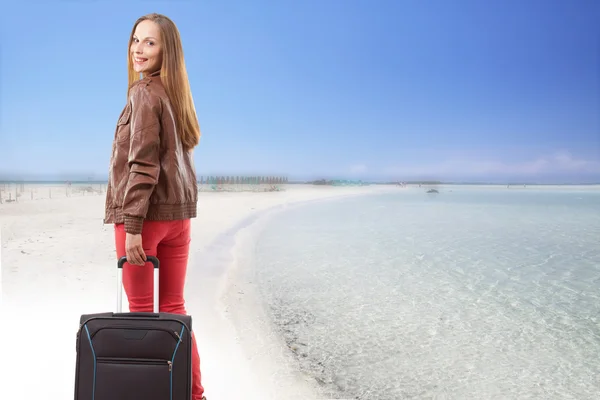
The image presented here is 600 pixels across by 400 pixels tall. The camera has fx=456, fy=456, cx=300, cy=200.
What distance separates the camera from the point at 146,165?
110 centimetres

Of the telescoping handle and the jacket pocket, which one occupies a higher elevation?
the jacket pocket

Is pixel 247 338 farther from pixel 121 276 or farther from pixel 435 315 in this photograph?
pixel 435 315

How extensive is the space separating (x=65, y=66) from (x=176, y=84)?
1248 cm

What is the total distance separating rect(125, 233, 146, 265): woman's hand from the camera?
1.10 m

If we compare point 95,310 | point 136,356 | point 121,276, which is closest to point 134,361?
point 136,356

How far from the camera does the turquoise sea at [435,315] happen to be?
1.92 m

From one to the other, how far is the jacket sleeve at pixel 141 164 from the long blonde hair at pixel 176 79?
0.10 meters

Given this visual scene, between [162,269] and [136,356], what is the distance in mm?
288

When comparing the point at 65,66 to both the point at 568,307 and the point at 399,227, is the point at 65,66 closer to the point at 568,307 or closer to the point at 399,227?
the point at 399,227

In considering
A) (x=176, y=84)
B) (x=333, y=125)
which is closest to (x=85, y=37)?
(x=176, y=84)

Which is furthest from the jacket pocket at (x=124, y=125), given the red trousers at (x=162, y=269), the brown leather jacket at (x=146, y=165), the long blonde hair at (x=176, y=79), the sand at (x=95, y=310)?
the sand at (x=95, y=310)

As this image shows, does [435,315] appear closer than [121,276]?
No

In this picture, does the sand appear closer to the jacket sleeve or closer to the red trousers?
the red trousers

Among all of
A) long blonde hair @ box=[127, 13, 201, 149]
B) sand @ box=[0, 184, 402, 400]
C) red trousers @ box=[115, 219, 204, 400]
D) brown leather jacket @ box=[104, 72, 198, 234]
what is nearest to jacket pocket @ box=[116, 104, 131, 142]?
brown leather jacket @ box=[104, 72, 198, 234]
